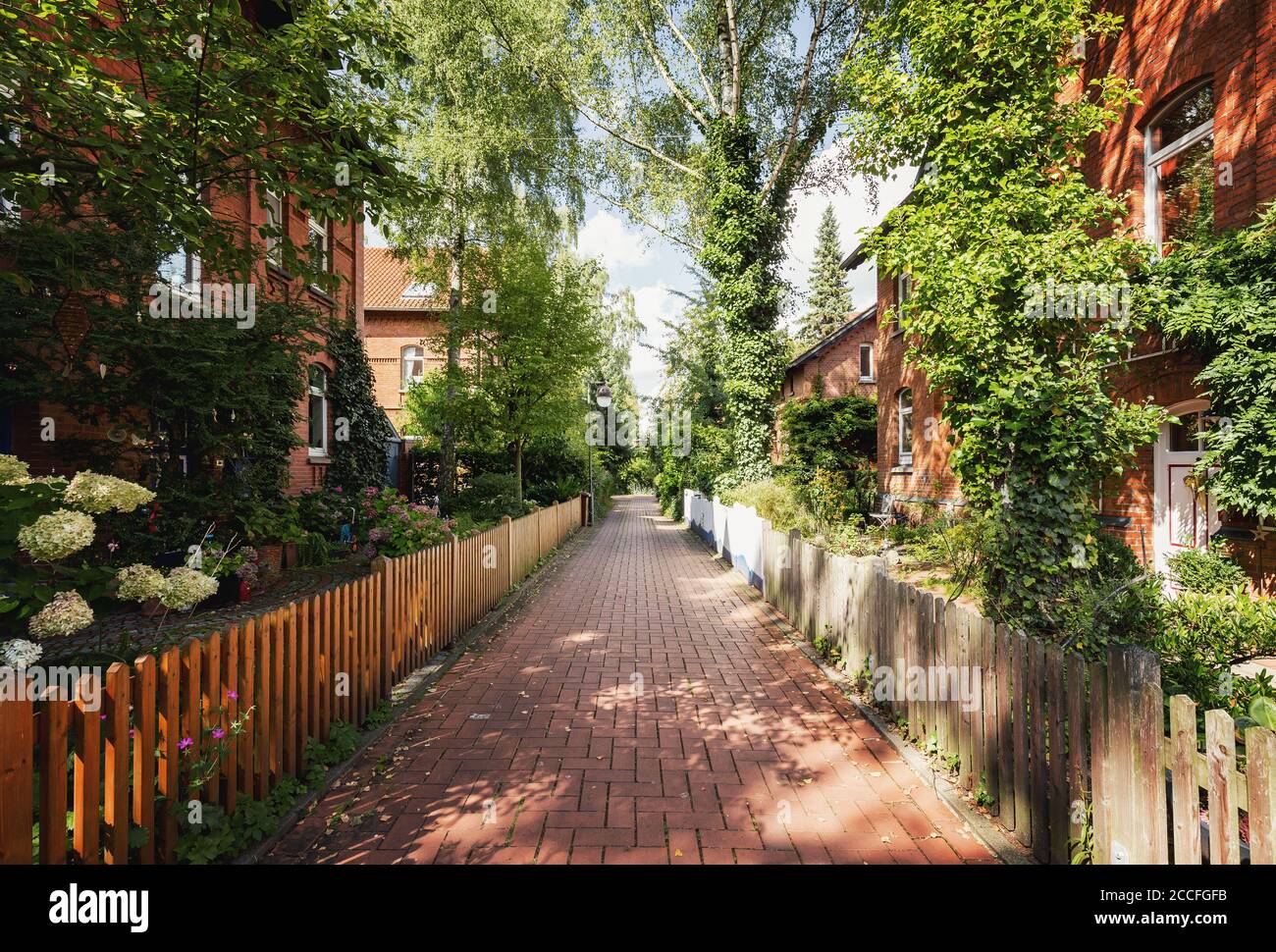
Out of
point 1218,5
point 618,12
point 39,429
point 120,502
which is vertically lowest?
point 120,502

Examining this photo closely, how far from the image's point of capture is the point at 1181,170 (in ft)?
26.5

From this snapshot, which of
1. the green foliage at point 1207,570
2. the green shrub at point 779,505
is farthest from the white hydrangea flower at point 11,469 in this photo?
the green foliage at point 1207,570

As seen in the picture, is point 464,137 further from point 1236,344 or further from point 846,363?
point 846,363

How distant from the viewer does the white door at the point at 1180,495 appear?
7.63 m

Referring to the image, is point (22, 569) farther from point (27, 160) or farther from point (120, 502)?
point (27, 160)

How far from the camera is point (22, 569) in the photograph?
2830mm

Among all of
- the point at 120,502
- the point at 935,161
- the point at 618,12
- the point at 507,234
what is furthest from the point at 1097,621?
the point at 618,12

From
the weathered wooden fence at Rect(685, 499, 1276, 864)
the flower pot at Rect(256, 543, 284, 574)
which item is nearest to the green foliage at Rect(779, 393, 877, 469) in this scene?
the flower pot at Rect(256, 543, 284, 574)

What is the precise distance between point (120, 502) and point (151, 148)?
7.81 feet

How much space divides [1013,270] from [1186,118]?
423cm

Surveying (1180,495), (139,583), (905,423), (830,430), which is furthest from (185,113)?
(830,430)

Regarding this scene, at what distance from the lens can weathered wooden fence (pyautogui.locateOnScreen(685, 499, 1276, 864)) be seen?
2.07m

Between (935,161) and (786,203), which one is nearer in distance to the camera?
(935,161)
